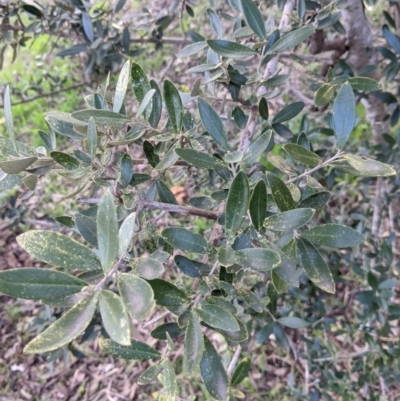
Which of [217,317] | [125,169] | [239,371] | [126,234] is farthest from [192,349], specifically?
[239,371]

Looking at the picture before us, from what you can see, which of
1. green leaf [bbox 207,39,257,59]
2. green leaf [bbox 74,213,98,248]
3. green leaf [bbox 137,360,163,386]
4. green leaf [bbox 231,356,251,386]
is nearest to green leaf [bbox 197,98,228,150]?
green leaf [bbox 207,39,257,59]

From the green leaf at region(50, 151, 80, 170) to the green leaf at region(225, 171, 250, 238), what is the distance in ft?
0.74

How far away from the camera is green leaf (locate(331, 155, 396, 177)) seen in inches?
19.4

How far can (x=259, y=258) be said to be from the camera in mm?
484

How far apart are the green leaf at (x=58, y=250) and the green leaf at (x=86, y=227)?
0.32 ft

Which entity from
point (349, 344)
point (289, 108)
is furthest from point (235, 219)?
point (349, 344)

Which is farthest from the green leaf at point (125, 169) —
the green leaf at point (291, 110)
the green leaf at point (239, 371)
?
the green leaf at point (239, 371)

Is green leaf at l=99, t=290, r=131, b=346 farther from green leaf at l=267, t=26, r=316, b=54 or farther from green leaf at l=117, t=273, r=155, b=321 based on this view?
green leaf at l=267, t=26, r=316, b=54

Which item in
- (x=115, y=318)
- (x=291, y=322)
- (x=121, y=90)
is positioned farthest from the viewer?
(x=291, y=322)

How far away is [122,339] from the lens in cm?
35

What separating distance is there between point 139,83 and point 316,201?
304 millimetres

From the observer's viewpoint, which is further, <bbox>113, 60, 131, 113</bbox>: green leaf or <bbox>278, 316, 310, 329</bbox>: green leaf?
<bbox>278, 316, 310, 329</bbox>: green leaf

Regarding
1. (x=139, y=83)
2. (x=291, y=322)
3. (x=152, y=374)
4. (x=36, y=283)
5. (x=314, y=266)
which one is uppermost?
(x=139, y=83)

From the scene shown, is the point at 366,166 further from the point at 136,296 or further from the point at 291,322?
the point at 291,322
